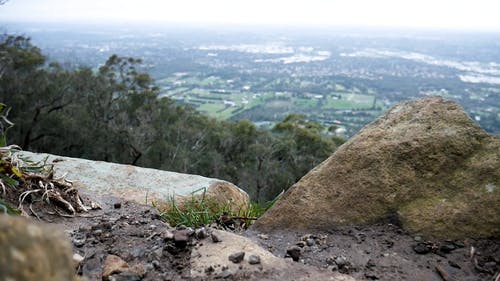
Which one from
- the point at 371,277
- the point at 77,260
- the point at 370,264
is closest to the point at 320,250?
the point at 370,264

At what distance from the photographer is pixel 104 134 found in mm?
24281

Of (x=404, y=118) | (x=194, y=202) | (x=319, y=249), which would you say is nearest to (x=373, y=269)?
(x=319, y=249)

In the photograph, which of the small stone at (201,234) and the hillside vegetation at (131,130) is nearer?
the small stone at (201,234)

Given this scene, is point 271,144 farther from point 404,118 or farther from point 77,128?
point 404,118

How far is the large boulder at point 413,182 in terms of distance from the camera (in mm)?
3408

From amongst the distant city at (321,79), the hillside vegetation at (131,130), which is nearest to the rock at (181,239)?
the hillside vegetation at (131,130)

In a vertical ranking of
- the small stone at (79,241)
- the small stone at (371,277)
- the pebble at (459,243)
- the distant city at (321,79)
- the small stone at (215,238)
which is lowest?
the distant city at (321,79)

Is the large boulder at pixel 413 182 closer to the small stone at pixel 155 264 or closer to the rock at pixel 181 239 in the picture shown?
the rock at pixel 181 239

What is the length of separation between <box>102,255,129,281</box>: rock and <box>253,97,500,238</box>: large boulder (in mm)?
1246

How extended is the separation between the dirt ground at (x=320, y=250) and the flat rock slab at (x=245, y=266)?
69 millimetres

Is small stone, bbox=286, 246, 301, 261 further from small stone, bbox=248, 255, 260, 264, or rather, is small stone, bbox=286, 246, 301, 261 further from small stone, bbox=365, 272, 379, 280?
small stone, bbox=365, 272, 379, 280

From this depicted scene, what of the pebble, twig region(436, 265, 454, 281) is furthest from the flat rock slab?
the pebble

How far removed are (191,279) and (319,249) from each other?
0.99 m

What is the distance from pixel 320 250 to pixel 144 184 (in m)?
2.47
